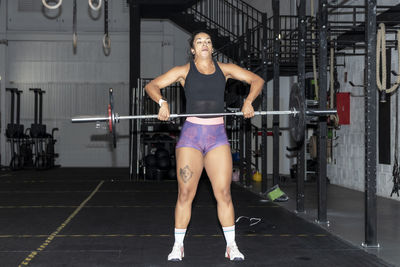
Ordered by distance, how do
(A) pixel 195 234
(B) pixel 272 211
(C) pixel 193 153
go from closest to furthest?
(C) pixel 193 153 → (A) pixel 195 234 → (B) pixel 272 211

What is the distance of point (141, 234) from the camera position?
13.9ft

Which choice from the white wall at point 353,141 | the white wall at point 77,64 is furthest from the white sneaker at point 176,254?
the white wall at point 77,64

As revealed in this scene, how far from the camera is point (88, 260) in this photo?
3316 mm

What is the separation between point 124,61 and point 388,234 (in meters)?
10.3

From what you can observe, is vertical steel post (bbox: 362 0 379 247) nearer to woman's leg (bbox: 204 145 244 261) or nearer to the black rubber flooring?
the black rubber flooring

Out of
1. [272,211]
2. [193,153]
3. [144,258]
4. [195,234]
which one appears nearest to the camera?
[193,153]

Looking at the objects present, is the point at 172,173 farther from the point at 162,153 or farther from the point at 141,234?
the point at 141,234

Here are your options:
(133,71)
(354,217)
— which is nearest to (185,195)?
(354,217)

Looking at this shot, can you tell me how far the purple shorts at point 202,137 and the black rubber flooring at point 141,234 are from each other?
29.5 inches

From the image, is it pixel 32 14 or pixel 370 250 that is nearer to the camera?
pixel 370 250

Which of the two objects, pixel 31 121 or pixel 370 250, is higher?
pixel 31 121

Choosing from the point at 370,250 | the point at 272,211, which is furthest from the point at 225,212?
the point at 272,211

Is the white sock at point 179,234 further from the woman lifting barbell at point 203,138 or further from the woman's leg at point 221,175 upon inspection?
the woman's leg at point 221,175

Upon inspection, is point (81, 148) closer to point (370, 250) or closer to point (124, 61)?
point (124, 61)
